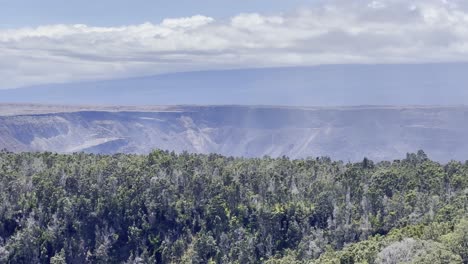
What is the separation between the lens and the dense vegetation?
115 meters

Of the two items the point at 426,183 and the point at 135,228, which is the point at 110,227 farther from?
the point at 426,183

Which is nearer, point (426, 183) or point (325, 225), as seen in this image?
point (325, 225)

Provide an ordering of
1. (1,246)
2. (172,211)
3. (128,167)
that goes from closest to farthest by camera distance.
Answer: (1,246), (172,211), (128,167)

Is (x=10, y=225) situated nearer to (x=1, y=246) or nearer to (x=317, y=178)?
(x=1, y=246)

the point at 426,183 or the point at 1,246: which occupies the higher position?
the point at 426,183

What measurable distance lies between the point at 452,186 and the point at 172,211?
51.8 meters

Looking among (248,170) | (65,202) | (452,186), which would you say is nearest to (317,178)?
(248,170)

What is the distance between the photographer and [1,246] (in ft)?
375

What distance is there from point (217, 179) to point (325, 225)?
72.1 feet

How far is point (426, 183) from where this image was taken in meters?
130

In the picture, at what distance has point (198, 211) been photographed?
123 m

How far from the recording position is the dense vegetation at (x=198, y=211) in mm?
114562

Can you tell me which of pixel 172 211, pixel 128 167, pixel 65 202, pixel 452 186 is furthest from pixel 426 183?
pixel 65 202

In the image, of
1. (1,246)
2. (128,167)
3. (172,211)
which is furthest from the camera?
(128,167)
